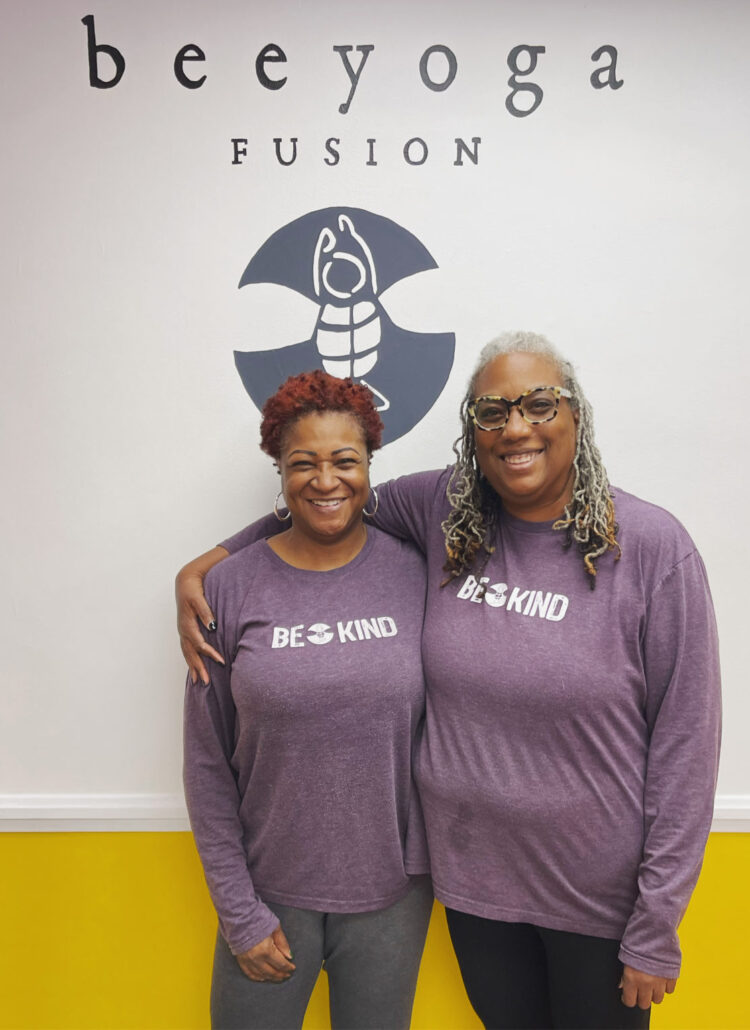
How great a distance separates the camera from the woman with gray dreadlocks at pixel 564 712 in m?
1.17

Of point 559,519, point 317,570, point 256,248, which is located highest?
point 256,248

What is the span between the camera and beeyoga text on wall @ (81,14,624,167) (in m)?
1.68

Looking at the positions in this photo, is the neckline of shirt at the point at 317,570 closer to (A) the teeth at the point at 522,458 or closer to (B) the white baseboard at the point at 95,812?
(A) the teeth at the point at 522,458

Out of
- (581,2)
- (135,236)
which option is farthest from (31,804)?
(581,2)

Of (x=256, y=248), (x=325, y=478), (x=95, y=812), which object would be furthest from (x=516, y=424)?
(x=95, y=812)

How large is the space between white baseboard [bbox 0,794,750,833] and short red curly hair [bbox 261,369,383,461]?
1.03 m

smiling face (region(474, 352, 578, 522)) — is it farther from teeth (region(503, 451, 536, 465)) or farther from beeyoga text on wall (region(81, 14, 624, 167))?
beeyoga text on wall (region(81, 14, 624, 167))

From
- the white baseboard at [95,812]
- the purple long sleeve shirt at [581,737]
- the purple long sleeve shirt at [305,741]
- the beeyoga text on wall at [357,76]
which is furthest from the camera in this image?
the white baseboard at [95,812]

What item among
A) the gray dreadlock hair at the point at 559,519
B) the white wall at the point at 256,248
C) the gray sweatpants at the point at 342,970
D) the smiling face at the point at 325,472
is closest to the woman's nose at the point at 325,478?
the smiling face at the point at 325,472

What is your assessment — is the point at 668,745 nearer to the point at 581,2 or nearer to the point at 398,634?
the point at 398,634

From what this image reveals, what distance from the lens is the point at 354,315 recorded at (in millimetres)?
1734

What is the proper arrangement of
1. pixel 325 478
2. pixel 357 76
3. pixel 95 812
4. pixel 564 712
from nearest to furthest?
pixel 564 712, pixel 325 478, pixel 357 76, pixel 95 812

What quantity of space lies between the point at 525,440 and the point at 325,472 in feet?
1.22

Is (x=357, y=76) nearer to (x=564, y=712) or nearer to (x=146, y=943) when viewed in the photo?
(x=564, y=712)
